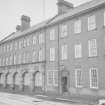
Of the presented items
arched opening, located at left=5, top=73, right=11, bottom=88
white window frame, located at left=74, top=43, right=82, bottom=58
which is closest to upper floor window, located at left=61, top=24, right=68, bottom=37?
white window frame, located at left=74, top=43, right=82, bottom=58

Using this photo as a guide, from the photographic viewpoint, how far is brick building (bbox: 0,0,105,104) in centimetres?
2094

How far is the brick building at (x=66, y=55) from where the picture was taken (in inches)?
824

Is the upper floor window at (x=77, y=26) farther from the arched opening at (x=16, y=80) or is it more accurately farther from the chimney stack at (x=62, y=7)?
the arched opening at (x=16, y=80)

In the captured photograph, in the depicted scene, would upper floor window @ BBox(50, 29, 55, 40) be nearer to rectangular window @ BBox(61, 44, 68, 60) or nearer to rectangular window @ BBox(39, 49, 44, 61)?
rectangular window @ BBox(61, 44, 68, 60)

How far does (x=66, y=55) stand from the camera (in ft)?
82.2

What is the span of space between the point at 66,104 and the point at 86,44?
28.1ft

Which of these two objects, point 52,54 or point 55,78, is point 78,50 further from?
point 55,78

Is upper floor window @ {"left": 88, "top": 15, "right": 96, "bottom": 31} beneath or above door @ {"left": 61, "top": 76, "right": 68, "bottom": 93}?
above

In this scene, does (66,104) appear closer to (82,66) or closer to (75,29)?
(82,66)

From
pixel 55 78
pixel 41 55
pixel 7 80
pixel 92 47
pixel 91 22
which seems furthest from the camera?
pixel 7 80

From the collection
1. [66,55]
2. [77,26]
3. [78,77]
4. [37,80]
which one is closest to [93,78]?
[78,77]

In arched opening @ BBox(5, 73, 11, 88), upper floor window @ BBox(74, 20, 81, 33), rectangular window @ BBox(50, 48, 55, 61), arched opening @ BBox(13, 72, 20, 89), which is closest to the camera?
upper floor window @ BBox(74, 20, 81, 33)

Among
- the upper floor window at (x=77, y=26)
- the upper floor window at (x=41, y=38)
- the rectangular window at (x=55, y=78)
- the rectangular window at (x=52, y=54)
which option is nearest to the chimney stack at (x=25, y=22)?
the upper floor window at (x=41, y=38)

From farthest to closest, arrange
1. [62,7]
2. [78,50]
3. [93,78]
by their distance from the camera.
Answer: [62,7]
[78,50]
[93,78]
